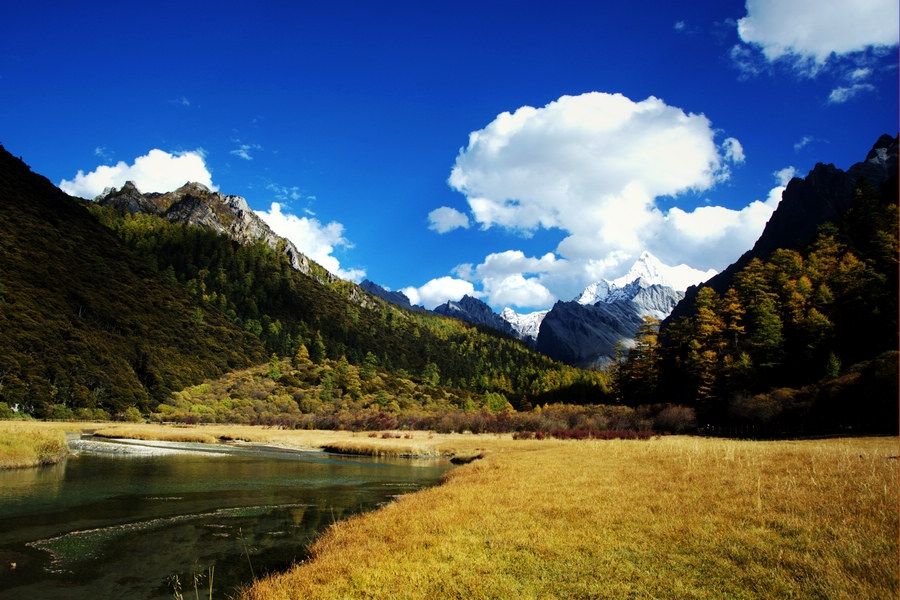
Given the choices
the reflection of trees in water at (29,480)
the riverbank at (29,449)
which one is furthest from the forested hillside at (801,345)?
the riverbank at (29,449)

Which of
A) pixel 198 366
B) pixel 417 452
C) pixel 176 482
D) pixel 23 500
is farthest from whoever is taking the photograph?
pixel 198 366

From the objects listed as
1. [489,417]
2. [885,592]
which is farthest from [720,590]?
[489,417]

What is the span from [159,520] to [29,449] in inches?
909

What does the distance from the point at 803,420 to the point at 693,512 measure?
52.6m

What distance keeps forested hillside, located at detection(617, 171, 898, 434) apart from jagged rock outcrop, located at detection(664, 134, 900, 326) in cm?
5891

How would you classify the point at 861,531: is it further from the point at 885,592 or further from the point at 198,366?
the point at 198,366

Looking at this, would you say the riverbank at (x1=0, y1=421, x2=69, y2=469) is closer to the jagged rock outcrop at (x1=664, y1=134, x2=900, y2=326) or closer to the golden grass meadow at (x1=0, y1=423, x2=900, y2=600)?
the golden grass meadow at (x1=0, y1=423, x2=900, y2=600)

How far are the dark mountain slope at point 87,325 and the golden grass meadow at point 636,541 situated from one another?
106m

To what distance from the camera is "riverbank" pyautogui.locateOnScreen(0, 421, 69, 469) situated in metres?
33.8

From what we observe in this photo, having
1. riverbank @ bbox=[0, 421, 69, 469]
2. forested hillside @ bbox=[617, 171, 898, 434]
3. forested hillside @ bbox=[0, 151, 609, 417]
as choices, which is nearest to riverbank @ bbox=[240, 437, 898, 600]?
riverbank @ bbox=[0, 421, 69, 469]

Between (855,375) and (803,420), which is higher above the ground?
(855,375)

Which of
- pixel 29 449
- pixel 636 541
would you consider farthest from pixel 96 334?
pixel 636 541

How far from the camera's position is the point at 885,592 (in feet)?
28.5

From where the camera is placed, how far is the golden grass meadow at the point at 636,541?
10094 millimetres
